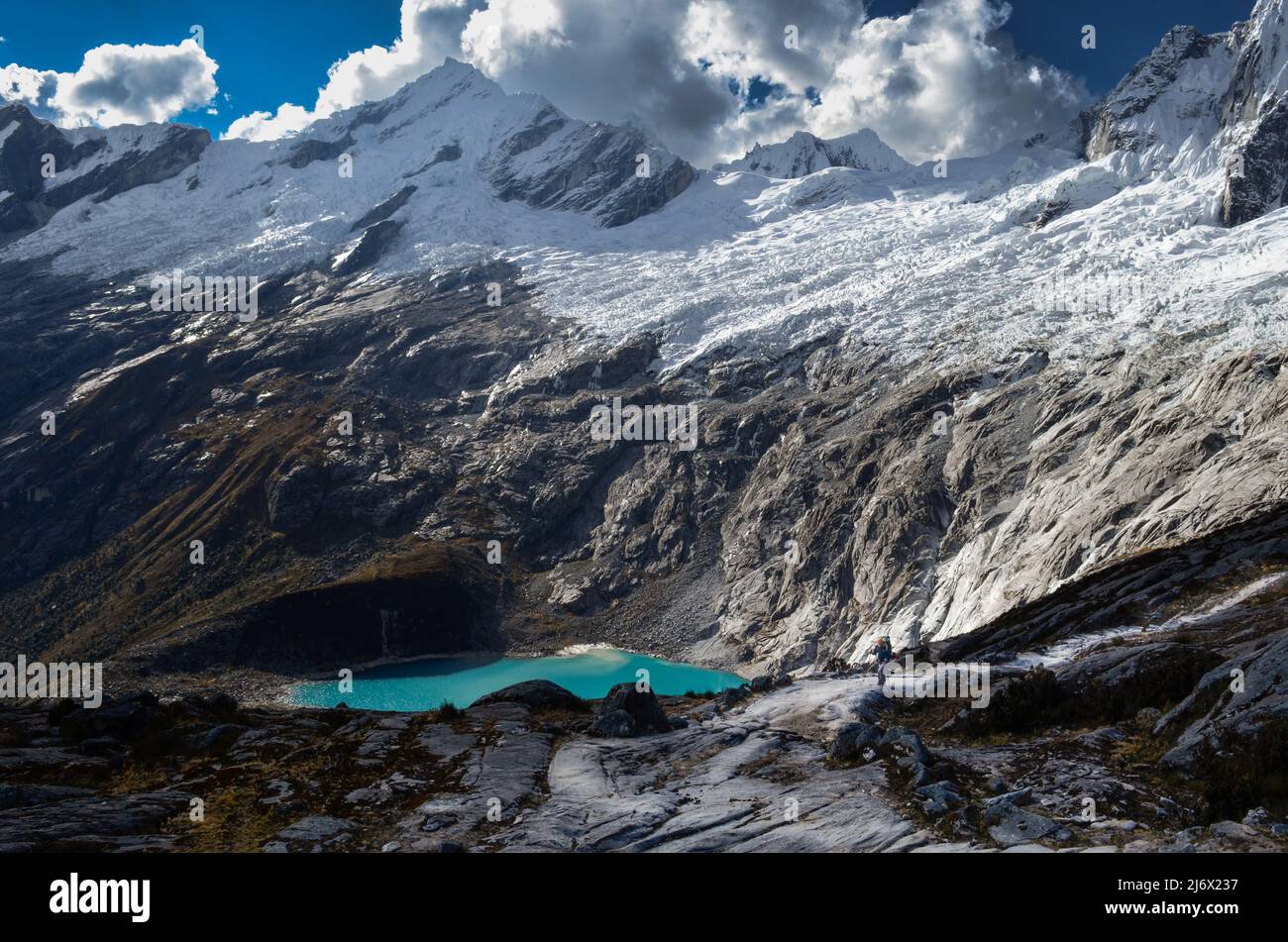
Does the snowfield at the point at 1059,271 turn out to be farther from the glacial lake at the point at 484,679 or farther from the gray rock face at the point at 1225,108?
the glacial lake at the point at 484,679

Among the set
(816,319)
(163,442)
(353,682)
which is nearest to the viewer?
(353,682)

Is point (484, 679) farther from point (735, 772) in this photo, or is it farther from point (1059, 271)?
point (1059, 271)

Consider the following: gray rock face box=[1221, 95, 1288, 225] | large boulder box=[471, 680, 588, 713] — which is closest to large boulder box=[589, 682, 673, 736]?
large boulder box=[471, 680, 588, 713]

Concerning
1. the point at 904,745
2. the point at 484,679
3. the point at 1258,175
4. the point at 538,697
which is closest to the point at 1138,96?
the point at 1258,175

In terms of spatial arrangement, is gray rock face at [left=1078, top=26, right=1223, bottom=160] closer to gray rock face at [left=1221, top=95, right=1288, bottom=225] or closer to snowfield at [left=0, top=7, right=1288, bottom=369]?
snowfield at [left=0, top=7, right=1288, bottom=369]

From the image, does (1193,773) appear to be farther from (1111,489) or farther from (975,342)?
(975,342)

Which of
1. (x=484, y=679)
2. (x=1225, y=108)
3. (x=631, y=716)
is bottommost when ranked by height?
(x=484, y=679)
